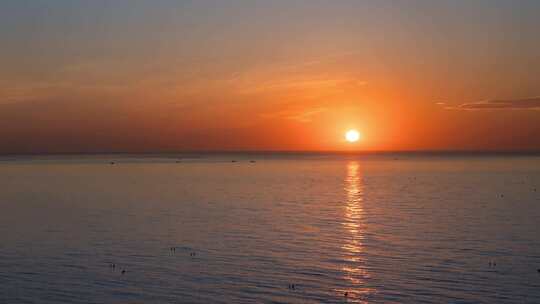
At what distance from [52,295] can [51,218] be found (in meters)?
23.3

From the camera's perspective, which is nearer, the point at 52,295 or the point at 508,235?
the point at 52,295

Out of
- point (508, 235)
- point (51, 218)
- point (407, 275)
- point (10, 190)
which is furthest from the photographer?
point (10, 190)

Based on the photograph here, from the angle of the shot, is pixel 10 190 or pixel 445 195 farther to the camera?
pixel 10 190

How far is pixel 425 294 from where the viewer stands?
2020 centimetres

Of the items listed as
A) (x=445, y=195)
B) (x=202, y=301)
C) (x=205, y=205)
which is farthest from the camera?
A: (x=445, y=195)

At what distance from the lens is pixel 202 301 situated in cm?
1958

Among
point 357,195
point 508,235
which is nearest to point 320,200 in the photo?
point 357,195

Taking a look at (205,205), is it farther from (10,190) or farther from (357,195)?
(10,190)

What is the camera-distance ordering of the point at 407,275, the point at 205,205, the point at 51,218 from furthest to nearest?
the point at 205,205, the point at 51,218, the point at 407,275

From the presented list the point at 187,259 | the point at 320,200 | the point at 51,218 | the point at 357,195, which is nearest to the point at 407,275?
the point at 187,259

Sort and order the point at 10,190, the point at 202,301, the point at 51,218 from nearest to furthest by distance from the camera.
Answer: the point at 202,301
the point at 51,218
the point at 10,190

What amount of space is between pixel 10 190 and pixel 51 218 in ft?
104

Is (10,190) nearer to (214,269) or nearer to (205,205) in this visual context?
(205,205)

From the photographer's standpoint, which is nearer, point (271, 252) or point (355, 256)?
point (355, 256)
